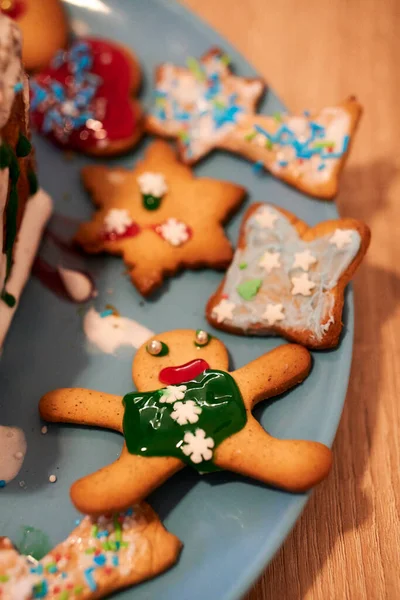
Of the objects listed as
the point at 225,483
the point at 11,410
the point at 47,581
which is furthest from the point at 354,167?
the point at 47,581

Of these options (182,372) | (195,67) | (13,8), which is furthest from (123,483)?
(13,8)

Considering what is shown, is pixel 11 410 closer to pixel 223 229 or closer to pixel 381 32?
pixel 223 229

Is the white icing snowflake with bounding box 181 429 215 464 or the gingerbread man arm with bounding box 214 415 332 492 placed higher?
the gingerbread man arm with bounding box 214 415 332 492

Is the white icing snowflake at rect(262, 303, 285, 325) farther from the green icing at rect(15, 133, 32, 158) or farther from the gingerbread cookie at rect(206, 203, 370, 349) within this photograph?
the green icing at rect(15, 133, 32, 158)

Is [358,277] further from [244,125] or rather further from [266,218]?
[244,125]

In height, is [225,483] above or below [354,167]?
below

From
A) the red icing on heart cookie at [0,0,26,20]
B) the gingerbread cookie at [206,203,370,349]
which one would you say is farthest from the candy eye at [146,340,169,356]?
the red icing on heart cookie at [0,0,26,20]

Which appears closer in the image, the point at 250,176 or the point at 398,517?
the point at 398,517
